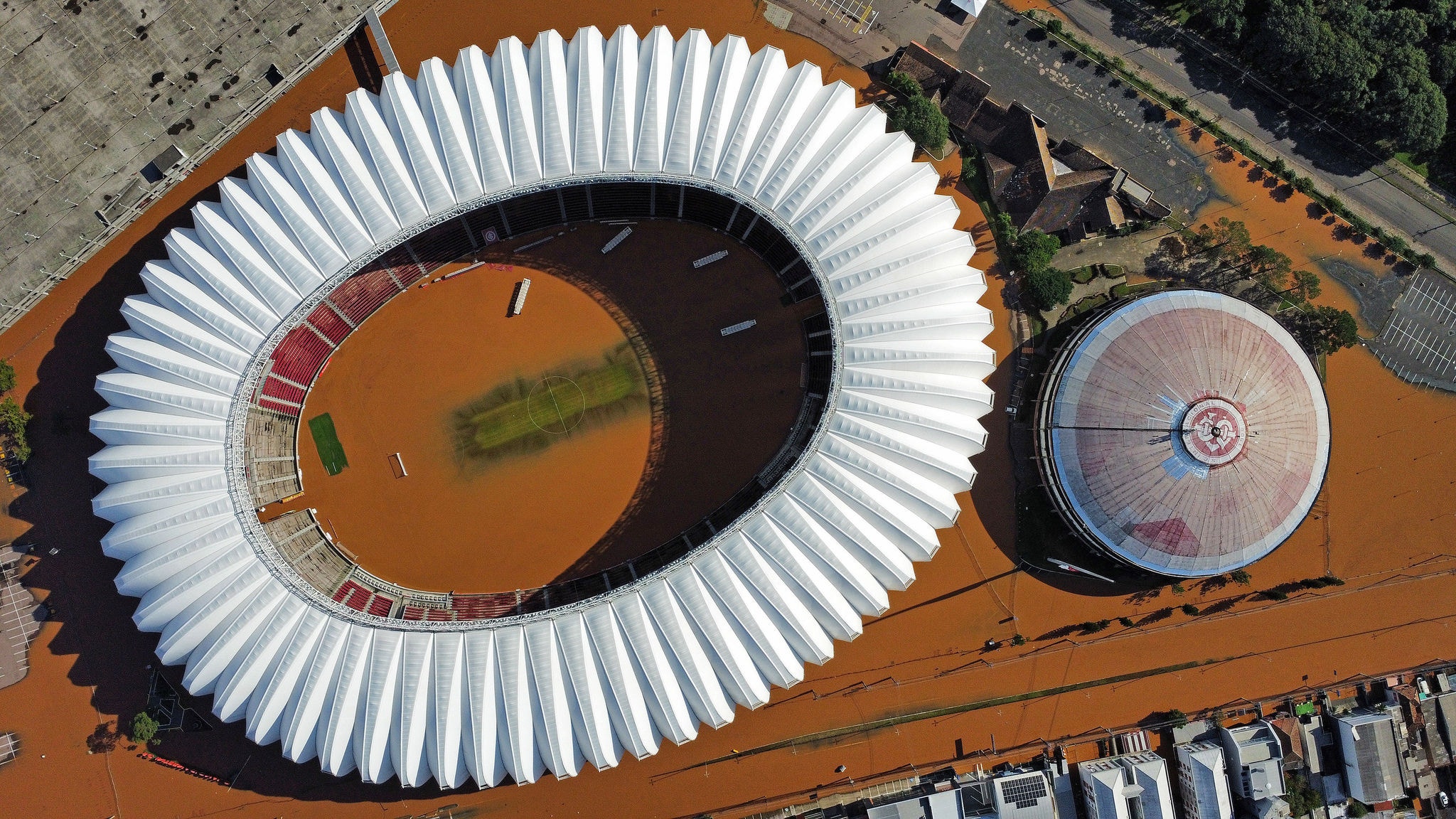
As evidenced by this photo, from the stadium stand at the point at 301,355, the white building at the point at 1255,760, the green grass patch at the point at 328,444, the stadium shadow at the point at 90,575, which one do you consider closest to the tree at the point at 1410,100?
the white building at the point at 1255,760

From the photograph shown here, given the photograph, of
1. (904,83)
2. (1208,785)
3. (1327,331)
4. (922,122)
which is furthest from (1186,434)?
(904,83)

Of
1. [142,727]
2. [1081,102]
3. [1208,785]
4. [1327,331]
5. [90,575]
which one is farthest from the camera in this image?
[1081,102]

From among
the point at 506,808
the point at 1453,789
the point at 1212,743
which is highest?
the point at 506,808

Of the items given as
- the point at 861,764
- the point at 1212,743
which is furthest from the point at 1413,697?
the point at 861,764

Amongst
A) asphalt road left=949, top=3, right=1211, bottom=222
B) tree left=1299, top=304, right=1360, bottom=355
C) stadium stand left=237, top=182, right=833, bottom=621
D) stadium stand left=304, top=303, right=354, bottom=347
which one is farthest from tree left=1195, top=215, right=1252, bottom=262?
stadium stand left=304, top=303, right=354, bottom=347

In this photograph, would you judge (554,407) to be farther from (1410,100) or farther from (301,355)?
(1410,100)

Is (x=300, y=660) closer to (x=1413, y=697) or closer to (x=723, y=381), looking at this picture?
(x=723, y=381)
